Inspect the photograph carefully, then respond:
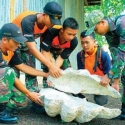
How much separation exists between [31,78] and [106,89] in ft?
3.17

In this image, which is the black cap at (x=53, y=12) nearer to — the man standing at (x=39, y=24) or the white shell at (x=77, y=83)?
the man standing at (x=39, y=24)

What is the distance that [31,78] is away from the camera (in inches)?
165

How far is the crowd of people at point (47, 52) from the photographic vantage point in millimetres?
3424

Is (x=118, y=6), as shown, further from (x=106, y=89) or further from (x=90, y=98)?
(x=106, y=89)

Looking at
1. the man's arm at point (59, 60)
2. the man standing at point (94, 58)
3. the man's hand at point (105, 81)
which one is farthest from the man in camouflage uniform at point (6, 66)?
the man standing at point (94, 58)

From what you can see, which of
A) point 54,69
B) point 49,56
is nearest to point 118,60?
point 54,69

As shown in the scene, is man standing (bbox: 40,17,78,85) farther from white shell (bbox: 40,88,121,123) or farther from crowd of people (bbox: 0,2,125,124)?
white shell (bbox: 40,88,121,123)

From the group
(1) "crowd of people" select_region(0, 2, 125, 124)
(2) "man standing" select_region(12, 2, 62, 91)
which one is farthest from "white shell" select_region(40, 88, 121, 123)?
(2) "man standing" select_region(12, 2, 62, 91)

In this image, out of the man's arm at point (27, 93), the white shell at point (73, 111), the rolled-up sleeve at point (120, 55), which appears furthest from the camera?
the man's arm at point (27, 93)

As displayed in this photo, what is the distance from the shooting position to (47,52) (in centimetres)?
422

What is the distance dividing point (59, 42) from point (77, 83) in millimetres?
628

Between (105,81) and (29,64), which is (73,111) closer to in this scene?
(105,81)

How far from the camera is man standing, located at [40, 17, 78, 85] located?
13.1ft

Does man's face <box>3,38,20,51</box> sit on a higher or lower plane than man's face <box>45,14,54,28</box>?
lower
